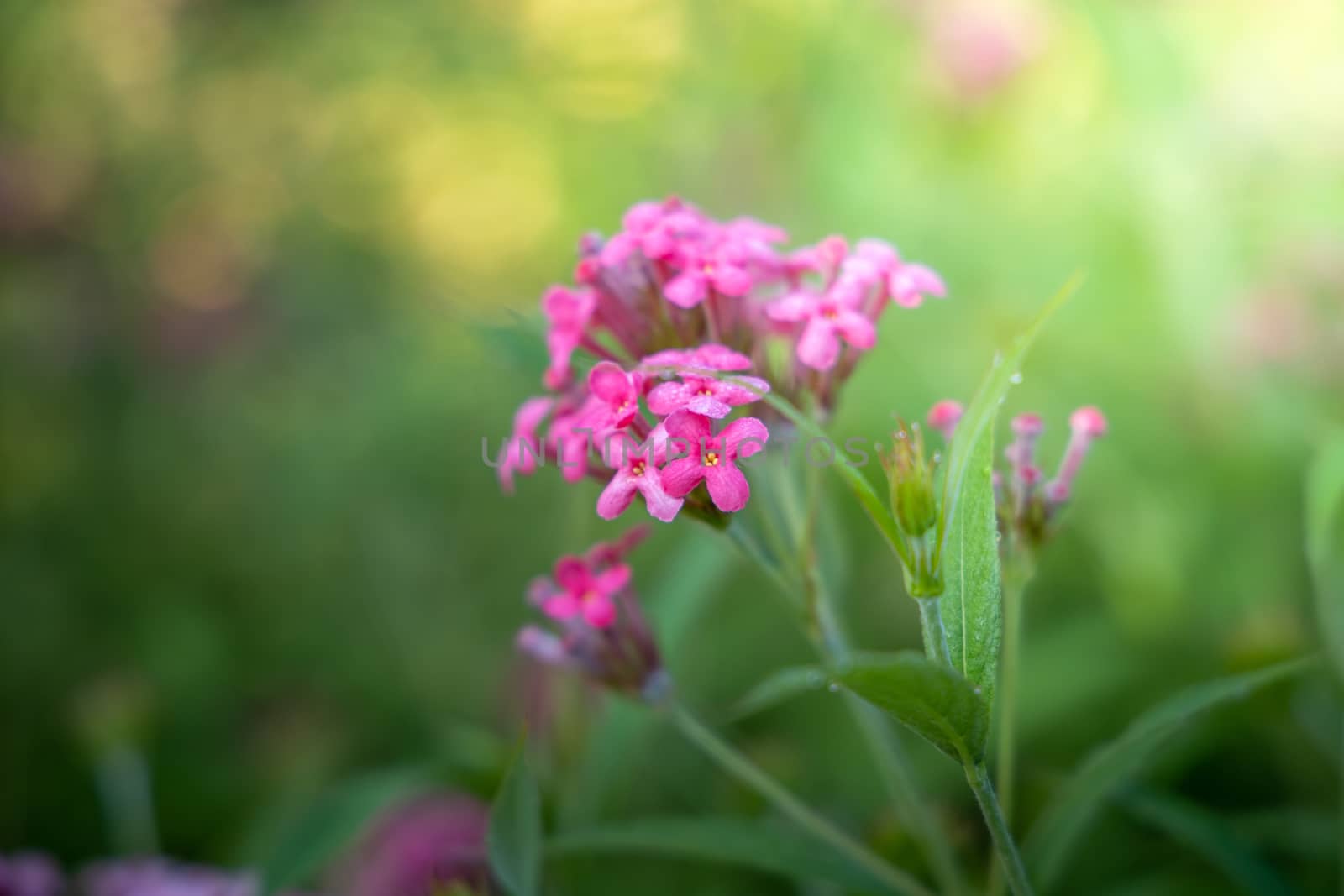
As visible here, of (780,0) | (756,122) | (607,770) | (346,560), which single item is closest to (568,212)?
(756,122)

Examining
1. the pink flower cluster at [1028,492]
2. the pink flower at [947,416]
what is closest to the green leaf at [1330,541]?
the pink flower cluster at [1028,492]

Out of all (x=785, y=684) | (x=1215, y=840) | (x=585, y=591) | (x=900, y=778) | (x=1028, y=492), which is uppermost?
(x=1028, y=492)

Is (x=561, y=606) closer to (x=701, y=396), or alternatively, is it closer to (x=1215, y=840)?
(x=701, y=396)

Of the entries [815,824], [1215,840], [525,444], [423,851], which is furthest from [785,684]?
[423,851]

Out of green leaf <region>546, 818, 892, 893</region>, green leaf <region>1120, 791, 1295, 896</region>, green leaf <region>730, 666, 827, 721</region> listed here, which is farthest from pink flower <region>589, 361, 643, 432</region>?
green leaf <region>1120, 791, 1295, 896</region>

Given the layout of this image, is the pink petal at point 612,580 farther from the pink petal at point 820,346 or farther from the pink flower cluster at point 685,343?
the pink petal at point 820,346
